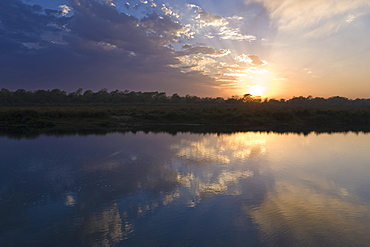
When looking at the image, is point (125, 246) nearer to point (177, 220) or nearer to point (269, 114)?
point (177, 220)

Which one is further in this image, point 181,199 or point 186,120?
point 186,120

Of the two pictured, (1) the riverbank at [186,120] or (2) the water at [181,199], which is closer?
(2) the water at [181,199]

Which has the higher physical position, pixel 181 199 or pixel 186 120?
pixel 186 120

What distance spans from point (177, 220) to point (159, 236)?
92cm

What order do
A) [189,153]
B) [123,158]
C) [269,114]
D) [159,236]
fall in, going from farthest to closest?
[269,114]
[189,153]
[123,158]
[159,236]

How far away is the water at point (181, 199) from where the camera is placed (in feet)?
21.4

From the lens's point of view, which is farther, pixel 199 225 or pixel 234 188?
pixel 234 188

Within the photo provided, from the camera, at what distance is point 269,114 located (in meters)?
40.4

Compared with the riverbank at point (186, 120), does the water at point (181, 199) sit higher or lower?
lower

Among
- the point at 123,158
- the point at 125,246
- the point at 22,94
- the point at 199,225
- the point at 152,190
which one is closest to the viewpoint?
the point at 125,246

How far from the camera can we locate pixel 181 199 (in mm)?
8828

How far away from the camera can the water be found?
6.52 metres

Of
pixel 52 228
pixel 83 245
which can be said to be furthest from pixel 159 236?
pixel 52 228

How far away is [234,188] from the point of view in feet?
33.0
